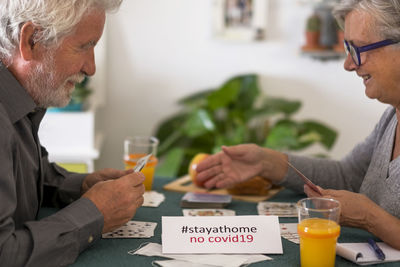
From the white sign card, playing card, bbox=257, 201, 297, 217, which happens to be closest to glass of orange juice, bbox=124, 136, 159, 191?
playing card, bbox=257, 201, 297, 217

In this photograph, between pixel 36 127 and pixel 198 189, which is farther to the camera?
pixel 198 189

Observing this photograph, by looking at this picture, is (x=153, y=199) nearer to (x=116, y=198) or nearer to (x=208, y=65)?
(x=116, y=198)

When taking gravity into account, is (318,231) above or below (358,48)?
below

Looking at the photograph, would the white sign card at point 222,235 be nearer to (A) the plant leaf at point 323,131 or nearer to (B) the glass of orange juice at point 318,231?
(B) the glass of orange juice at point 318,231

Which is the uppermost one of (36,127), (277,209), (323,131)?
(36,127)

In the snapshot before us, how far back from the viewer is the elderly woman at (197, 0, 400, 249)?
147cm

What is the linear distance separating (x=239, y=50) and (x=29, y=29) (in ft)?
8.76

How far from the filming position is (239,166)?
2008mm

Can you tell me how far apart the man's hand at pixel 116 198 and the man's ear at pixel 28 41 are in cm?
39

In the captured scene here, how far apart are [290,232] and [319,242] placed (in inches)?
11.0

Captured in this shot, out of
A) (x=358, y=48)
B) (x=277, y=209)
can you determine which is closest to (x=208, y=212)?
(x=277, y=209)

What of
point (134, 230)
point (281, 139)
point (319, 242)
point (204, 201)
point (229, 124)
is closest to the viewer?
point (319, 242)

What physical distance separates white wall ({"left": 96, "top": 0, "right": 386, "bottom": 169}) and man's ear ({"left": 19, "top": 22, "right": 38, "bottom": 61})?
250 cm

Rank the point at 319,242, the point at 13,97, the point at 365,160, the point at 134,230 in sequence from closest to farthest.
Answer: the point at 319,242, the point at 13,97, the point at 134,230, the point at 365,160
